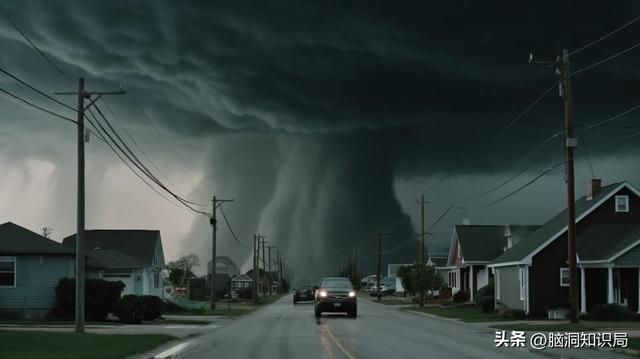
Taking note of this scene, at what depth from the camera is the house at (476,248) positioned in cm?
6778

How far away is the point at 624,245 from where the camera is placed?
141 feet

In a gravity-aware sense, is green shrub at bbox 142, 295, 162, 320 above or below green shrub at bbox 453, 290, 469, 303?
above

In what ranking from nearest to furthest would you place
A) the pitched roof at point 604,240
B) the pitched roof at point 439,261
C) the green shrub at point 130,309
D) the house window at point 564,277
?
the green shrub at point 130,309 → the pitched roof at point 604,240 → the house window at point 564,277 → the pitched roof at point 439,261

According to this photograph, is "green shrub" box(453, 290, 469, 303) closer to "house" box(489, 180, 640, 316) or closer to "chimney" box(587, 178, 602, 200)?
Answer: "house" box(489, 180, 640, 316)

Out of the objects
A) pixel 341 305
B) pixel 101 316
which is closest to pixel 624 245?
pixel 341 305

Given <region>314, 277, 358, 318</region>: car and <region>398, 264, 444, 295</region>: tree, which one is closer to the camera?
<region>314, 277, 358, 318</region>: car

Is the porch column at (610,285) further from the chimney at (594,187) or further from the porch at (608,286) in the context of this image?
the chimney at (594,187)

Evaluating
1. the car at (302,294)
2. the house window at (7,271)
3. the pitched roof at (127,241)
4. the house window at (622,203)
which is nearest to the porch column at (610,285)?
the house window at (622,203)

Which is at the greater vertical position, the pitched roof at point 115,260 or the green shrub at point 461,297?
the pitched roof at point 115,260

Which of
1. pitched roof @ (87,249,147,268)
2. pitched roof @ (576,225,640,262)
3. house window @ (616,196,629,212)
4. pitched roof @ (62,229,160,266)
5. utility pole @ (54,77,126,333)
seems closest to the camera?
utility pole @ (54,77,126,333)

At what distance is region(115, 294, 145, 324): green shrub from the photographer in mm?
38562

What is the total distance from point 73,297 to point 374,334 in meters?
17.0

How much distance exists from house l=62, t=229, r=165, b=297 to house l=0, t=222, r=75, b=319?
16.1 meters

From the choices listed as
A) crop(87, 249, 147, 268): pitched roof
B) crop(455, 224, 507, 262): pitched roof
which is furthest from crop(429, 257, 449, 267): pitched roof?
crop(87, 249, 147, 268): pitched roof
